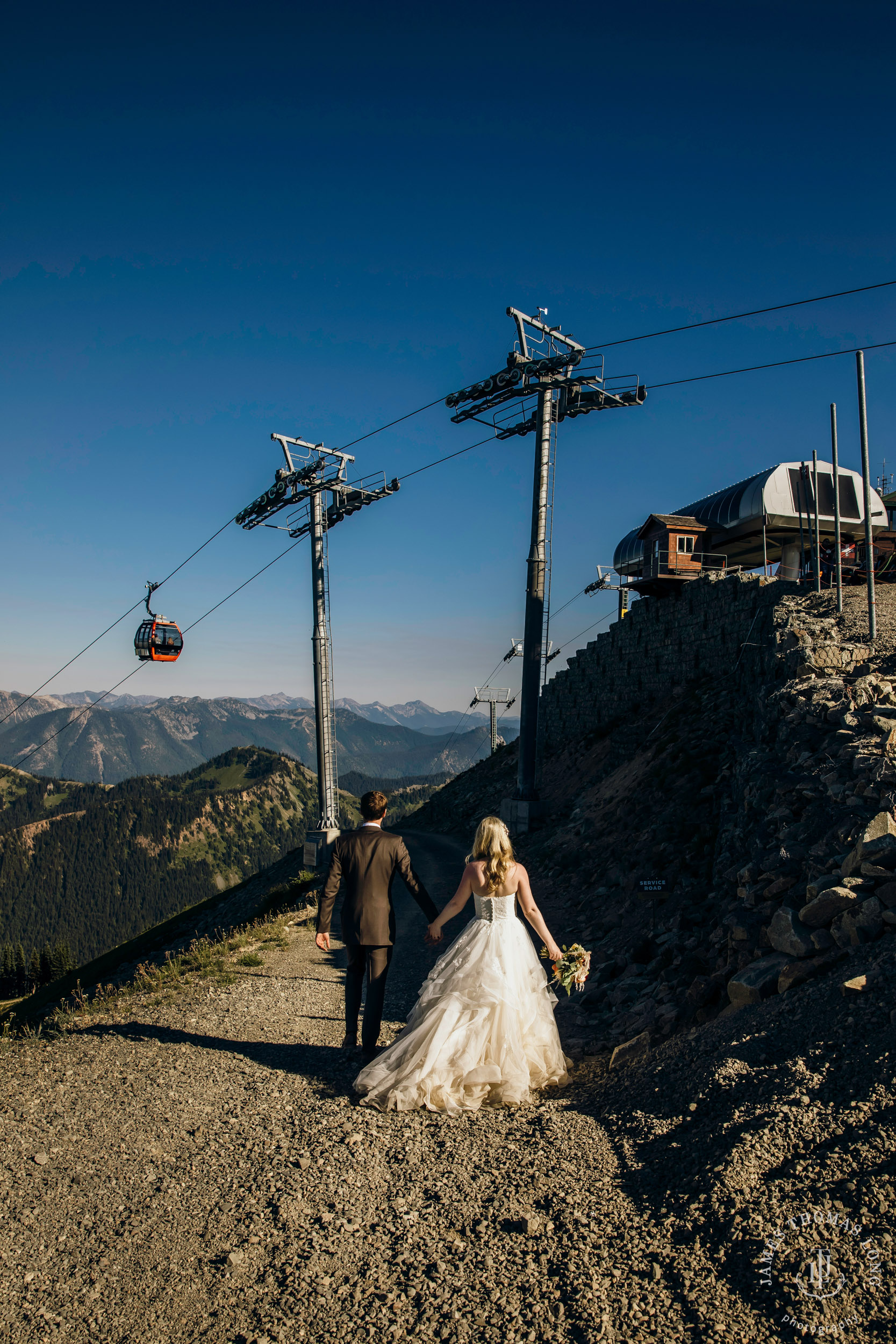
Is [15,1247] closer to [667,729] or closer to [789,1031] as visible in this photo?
[789,1031]

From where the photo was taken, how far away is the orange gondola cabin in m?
29.8

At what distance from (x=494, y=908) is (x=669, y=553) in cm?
2555

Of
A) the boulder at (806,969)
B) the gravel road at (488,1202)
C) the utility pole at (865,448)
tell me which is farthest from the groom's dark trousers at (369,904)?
the utility pole at (865,448)

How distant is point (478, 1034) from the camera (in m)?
6.09

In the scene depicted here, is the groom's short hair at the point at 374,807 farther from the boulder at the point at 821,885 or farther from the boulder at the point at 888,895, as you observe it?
the boulder at the point at 888,895

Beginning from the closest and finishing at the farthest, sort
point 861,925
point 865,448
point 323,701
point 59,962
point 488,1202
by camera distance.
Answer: point 488,1202
point 861,925
point 865,448
point 323,701
point 59,962

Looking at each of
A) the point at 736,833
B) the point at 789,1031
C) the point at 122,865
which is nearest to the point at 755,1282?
the point at 789,1031

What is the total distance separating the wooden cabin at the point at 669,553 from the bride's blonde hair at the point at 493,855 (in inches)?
894

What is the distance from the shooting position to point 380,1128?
5621mm

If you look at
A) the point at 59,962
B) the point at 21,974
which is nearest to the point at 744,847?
the point at 59,962

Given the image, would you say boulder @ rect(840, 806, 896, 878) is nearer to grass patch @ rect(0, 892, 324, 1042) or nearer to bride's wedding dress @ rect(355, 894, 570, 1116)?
bride's wedding dress @ rect(355, 894, 570, 1116)

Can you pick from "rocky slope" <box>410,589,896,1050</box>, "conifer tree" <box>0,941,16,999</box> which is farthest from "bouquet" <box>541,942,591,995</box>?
"conifer tree" <box>0,941,16,999</box>

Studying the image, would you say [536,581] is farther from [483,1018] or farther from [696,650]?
[483,1018]

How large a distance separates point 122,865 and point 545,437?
19860 cm
